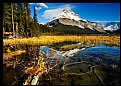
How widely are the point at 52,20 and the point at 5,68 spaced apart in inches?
64.5

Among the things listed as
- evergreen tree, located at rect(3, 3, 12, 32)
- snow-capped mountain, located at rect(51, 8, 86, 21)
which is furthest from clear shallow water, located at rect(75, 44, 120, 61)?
evergreen tree, located at rect(3, 3, 12, 32)

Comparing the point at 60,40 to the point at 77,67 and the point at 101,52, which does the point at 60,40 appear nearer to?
the point at 77,67

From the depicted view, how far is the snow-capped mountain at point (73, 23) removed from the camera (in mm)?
5023

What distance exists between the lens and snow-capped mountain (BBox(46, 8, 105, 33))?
16.5 ft

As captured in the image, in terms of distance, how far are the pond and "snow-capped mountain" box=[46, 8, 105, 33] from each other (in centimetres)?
49

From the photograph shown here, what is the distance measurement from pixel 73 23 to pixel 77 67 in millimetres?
1192

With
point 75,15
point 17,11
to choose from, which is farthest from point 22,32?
point 75,15

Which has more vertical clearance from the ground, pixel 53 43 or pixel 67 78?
pixel 53 43

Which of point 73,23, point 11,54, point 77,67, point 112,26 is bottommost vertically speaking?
point 77,67

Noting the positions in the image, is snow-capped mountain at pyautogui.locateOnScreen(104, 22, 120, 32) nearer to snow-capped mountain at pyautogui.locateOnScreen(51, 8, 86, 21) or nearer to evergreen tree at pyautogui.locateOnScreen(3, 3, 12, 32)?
snow-capped mountain at pyautogui.locateOnScreen(51, 8, 86, 21)

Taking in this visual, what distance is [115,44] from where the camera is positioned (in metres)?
4.93

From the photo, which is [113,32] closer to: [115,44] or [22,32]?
[115,44]

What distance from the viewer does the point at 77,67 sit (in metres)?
5.00

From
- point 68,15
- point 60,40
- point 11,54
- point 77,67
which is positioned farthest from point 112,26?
point 11,54
